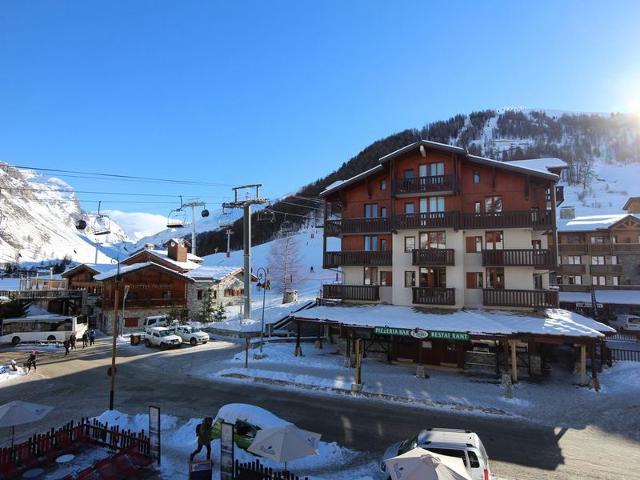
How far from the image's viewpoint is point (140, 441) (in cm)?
1417

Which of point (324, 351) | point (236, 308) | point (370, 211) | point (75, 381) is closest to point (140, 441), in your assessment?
point (75, 381)

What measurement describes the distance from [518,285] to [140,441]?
24.6 meters

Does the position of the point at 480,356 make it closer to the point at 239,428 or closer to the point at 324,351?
the point at 324,351

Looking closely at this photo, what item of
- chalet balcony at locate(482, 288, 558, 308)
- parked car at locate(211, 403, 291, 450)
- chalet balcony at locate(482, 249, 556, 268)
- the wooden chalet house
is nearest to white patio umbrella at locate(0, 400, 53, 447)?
parked car at locate(211, 403, 291, 450)

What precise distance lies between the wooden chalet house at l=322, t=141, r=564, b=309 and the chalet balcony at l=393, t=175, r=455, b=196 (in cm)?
7

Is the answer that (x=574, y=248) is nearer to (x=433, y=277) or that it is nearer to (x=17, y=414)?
(x=433, y=277)

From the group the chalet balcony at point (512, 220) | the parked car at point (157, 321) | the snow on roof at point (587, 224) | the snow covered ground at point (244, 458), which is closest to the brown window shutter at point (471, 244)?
the chalet balcony at point (512, 220)

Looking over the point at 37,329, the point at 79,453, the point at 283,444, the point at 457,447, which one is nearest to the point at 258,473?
the point at 283,444

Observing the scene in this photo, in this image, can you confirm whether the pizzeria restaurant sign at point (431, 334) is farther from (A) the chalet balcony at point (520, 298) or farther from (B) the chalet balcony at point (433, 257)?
(B) the chalet balcony at point (433, 257)

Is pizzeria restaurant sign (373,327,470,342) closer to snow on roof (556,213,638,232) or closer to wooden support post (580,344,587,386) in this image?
wooden support post (580,344,587,386)

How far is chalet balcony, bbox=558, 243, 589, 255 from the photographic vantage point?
5175cm

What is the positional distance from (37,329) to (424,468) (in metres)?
45.3

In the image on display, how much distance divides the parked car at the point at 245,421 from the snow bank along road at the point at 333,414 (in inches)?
135

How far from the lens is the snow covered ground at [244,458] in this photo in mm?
13142
